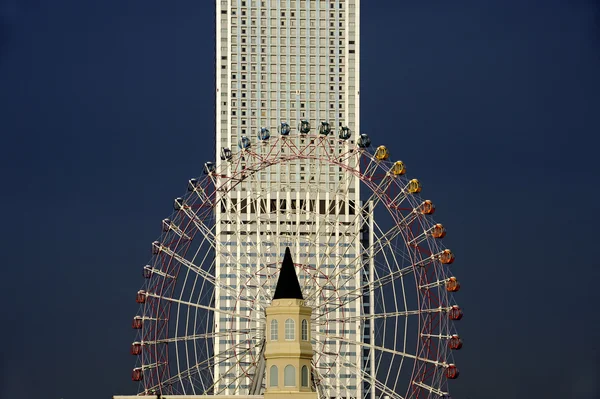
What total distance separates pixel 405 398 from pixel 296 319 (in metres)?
11.4

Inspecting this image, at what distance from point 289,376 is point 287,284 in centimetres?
774

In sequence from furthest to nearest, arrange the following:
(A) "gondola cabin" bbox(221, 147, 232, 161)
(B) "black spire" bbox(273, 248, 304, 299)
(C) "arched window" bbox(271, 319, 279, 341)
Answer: (A) "gondola cabin" bbox(221, 147, 232, 161)
(B) "black spire" bbox(273, 248, 304, 299)
(C) "arched window" bbox(271, 319, 279, 341)

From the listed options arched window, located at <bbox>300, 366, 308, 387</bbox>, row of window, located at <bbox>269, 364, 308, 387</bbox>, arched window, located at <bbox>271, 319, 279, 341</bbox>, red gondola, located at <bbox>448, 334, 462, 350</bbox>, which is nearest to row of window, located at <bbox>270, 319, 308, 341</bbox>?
arched window, located at <bbox>271, 319, 279, 341</bbox>

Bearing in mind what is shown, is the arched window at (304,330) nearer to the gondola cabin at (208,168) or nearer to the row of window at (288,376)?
the row of window at (288,376)

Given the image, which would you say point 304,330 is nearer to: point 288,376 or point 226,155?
point 288,376

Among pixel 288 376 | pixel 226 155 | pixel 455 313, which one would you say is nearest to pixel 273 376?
pixel 288 376

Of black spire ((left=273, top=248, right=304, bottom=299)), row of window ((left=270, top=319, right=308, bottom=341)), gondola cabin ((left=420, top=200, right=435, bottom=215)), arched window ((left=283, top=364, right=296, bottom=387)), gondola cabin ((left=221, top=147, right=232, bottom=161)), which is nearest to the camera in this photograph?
arched window ((left=283, top=364, right=296, bottom=387))

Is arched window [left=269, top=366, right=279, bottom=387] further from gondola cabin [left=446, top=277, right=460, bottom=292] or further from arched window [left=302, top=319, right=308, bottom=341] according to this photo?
gondola cabin [left=446, top=277, right=460, bottom=292]

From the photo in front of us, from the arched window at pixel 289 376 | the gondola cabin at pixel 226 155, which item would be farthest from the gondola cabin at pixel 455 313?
the gondola cabin at pixel 226 155

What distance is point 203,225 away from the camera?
14550 cm

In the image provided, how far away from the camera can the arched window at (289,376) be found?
5295 inches

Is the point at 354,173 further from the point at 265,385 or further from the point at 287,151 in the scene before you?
the point at 287,151

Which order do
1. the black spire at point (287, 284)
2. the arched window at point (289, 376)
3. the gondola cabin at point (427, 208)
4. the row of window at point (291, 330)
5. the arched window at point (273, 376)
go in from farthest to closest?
the gondola cabin at point (427, 208) < the black spire at point (287, 284) < the row of window at point (291, 330) < the arched window at point (273, 376) < the arched window at point (289, 376)

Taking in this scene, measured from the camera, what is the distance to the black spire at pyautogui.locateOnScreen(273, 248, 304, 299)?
137000 millimetres
